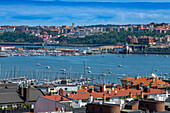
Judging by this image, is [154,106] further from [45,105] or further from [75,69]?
[75,69]

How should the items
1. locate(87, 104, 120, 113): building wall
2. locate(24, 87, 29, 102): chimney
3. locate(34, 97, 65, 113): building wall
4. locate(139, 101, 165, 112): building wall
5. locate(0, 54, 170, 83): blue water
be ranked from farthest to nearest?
1. locate(0, 54, 170, 83): blue water
2. locate(24, 87, 29, 102): chimney
3. locate(139, 101, 165, 112): building wall
4. locate(34, 97, 65, 113): building wall
5. locate(87, 104, 120, 113): building wall

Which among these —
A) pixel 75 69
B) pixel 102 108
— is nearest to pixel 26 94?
pixel 102 108

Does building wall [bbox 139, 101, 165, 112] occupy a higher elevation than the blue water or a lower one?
higher

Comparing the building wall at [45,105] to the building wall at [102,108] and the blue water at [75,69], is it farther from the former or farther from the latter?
the blue water at [75,69]

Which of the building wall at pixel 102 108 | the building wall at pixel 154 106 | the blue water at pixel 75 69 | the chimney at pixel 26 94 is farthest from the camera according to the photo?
the blue water at pixel 75 69

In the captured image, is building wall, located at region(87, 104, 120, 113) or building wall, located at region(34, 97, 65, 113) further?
building wall, located at region(34, 97, 65, 113)

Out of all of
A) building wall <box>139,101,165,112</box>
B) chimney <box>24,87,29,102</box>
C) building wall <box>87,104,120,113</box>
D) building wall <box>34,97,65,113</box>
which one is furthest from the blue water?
building wall <box>87,104,120,113</box>

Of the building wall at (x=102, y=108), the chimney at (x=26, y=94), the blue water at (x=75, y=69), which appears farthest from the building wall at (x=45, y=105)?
the blue water at (x=75, y=69)

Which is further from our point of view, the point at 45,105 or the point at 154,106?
the point at 154,106

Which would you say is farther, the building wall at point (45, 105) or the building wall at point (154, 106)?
the building wall at point (154, 106)

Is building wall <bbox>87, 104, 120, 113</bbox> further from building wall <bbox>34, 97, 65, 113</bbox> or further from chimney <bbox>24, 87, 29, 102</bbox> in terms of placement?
chimney <bbox>24, 87, 29, 102</bbox>

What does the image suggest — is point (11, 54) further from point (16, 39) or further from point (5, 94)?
point (5, 94)
